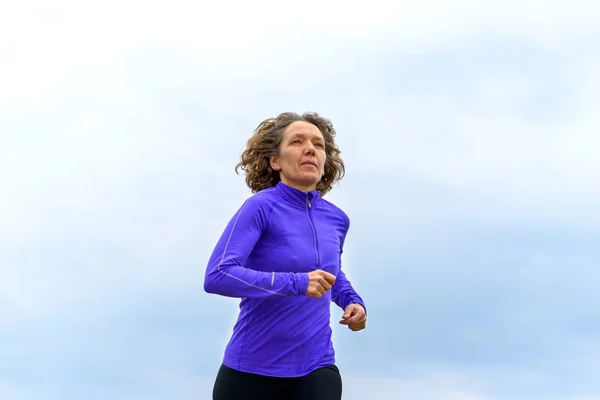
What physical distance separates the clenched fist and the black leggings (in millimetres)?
703

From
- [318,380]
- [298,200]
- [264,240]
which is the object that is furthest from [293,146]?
[318,380]

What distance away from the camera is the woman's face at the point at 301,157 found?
5.64 metres

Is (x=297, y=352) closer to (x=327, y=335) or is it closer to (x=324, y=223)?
(x=327, y=335)

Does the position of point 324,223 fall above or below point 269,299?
above

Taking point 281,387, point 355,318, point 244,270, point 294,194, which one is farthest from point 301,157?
point 281,387

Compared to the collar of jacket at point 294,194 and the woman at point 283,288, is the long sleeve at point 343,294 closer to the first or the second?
the woman at point 283,288

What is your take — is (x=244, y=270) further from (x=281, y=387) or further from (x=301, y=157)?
(x=301, y=157)

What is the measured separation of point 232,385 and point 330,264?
41.6 inches

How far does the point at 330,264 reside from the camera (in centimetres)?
553

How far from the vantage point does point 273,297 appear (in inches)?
197

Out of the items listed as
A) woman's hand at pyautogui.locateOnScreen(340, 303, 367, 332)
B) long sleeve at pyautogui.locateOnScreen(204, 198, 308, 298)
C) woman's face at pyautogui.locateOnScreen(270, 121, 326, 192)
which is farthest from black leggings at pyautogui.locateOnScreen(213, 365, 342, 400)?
woman's face at pyautogui.locateOnScreen(270, 121, 326, 192)

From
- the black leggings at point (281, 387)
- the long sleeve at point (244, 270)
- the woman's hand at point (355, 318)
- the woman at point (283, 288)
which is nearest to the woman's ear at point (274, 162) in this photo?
the woman at point (283, 288)

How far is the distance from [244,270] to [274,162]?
114 cm

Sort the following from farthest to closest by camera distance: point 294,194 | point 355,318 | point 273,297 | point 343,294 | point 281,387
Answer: point 343,294 → point 294,194 → point 355,318 → point 281,387 → point 273,297
